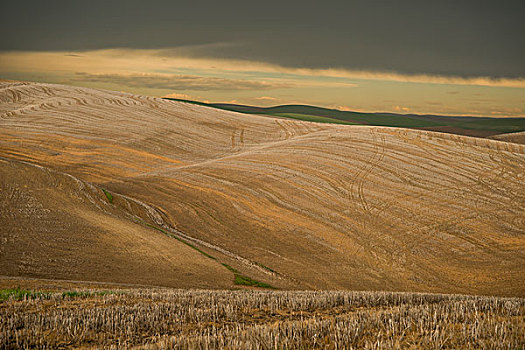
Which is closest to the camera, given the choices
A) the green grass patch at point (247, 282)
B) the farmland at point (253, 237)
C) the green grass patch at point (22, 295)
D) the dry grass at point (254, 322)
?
the dry grass at point (254, 322)

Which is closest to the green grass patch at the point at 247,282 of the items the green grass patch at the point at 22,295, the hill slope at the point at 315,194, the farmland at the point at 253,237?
the farmland at the point at 253,237

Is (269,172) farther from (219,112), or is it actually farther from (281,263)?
(219,112)

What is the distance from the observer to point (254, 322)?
7.07m

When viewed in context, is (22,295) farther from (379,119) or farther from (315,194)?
(379,119)

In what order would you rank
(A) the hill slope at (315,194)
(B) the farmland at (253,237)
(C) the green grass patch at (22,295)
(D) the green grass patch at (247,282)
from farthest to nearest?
(A) the hill slope at (315,194), (D) the green grass patch at (247,282), (C) the green grass patch at (22,295), (B) the farmland at (253,237)

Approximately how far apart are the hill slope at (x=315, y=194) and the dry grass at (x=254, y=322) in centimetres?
721

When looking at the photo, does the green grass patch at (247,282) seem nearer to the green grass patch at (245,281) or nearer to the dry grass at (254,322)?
the green grass patch at (245,281)

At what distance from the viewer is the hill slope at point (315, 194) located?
2005 centimetres

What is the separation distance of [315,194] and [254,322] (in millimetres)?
21639

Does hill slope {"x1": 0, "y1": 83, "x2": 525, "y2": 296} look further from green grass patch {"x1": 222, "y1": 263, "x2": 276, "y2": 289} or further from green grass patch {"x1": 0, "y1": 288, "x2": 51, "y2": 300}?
green grass patch {"x1": 0, "y1": 288, "x2": 51, "y2": 300}

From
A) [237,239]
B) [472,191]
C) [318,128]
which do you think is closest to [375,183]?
[472,191]

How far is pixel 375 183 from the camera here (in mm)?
30172

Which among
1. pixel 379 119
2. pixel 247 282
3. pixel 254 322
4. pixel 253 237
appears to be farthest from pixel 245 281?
pixel 379 119

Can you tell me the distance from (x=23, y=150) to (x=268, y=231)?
25.7m
